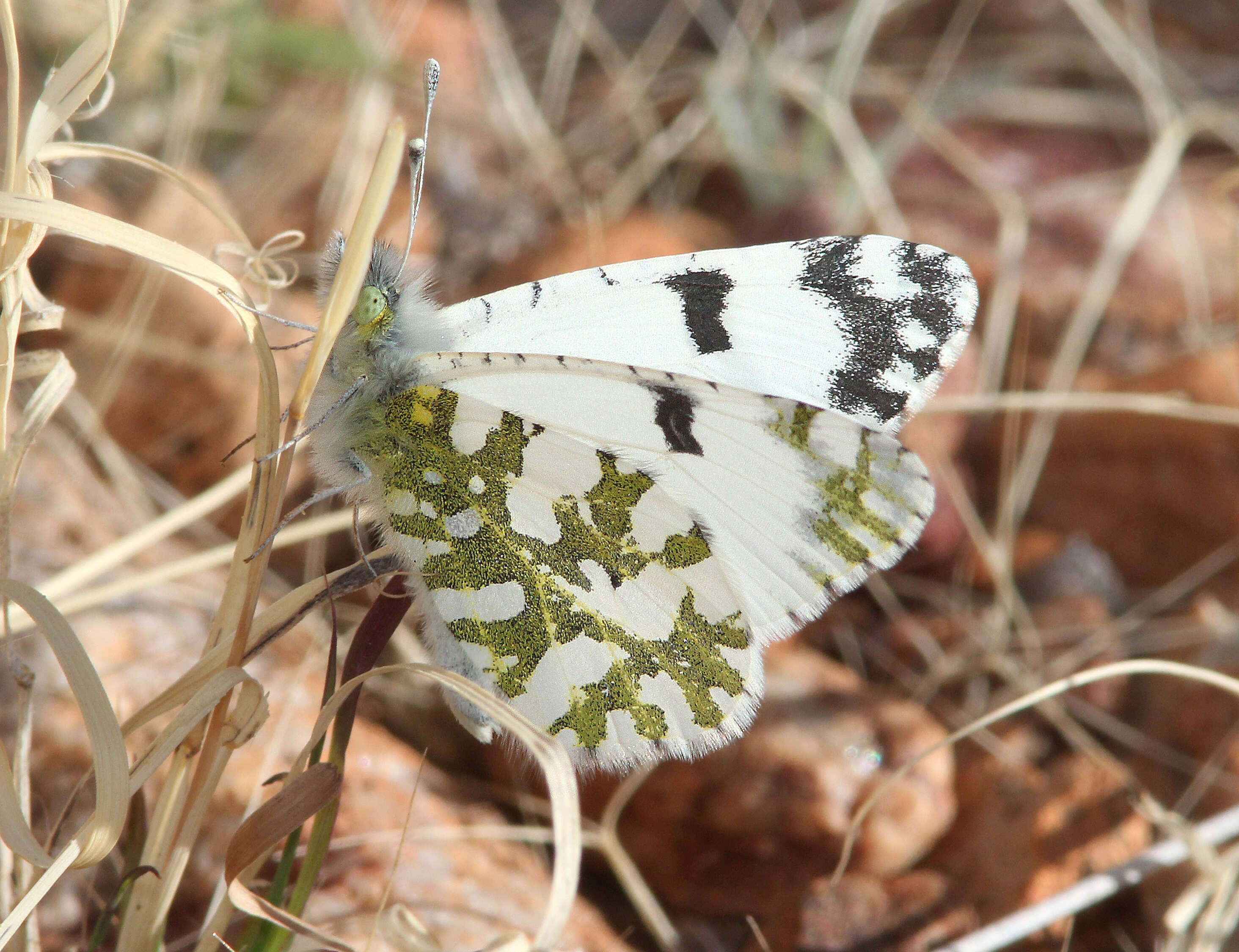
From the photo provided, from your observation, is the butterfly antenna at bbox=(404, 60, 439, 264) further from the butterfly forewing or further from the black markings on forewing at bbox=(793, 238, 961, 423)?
the black markings on forewing at bbox=(793, 238, 961, 423)

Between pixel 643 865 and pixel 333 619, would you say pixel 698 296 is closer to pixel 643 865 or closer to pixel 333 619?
pixel 333 619

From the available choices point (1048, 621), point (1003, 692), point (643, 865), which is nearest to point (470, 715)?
point (643, 865)

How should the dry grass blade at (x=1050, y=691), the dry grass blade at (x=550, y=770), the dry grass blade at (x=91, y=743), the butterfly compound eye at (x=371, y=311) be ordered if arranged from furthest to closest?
the butterfly compound eye at (x=371, y=311), the dry grass blade at (x=1050, y=691), the dry grass blade at (x=91, y=743), the dry grass blade at (x=550, y=770)

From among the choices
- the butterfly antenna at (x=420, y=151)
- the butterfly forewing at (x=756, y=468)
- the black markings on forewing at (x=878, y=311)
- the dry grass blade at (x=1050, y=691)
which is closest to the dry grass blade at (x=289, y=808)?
the butterfly forewing at (x=756, y=468)

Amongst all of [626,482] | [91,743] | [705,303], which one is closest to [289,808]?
[91,743]

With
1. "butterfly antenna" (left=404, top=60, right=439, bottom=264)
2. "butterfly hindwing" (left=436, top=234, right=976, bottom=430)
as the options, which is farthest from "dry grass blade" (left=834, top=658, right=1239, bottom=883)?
"butterfly antenna" (left=404, top=60, right=439, bottom=264)

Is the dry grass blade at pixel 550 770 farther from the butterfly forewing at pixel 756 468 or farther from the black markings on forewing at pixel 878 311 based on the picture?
the black markings on forewing at pixel 878 311
